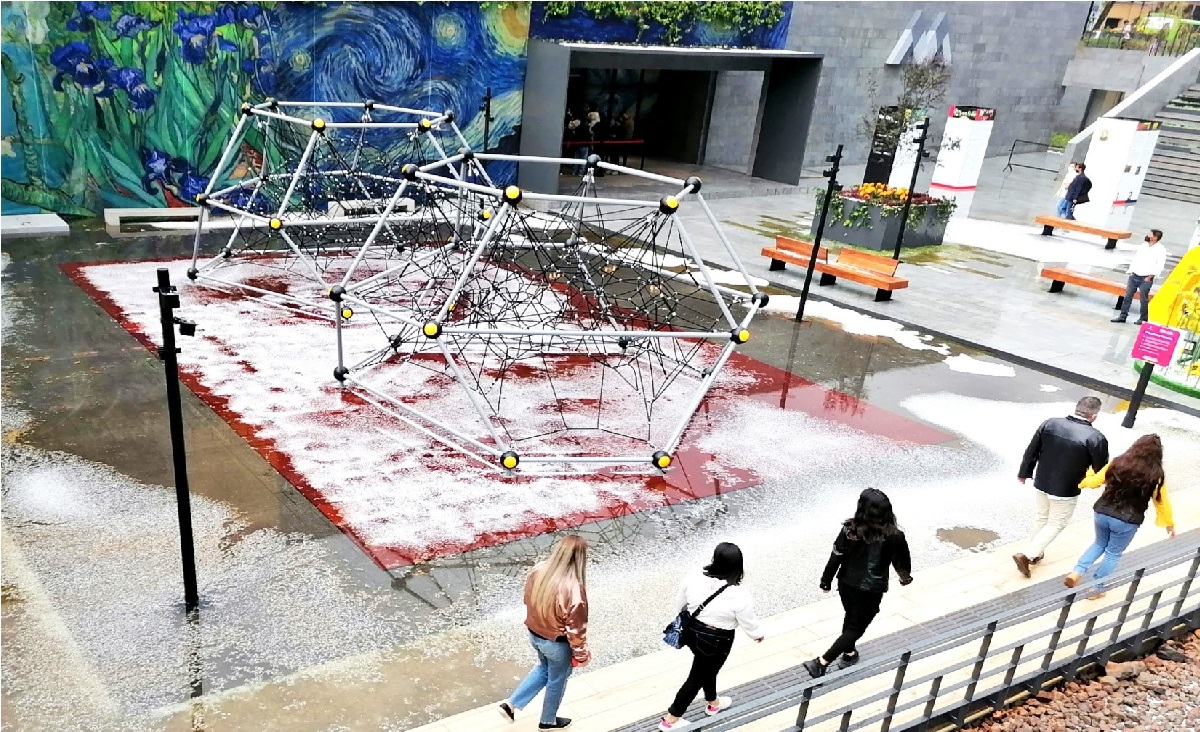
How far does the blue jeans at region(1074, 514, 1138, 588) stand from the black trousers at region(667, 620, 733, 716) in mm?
3586

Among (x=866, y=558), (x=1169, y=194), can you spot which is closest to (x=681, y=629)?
(x=866, y=558)

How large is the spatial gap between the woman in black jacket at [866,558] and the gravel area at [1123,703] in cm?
119

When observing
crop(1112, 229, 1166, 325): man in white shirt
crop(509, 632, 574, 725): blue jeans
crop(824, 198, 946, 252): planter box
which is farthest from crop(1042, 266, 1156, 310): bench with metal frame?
crop(509, 632, 574, 725): blue jeans

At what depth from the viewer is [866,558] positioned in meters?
5.84

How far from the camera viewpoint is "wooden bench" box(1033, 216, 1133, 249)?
22562mm

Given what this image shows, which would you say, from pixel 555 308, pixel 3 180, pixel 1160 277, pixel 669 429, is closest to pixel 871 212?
pixel 1160 277

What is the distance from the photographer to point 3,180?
17.1 metres

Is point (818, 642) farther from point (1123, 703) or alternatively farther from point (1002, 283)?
point (1002, 283)

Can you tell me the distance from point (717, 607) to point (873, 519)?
1.17m

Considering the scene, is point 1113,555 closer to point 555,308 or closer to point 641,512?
point 641,512

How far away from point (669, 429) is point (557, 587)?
5.79m

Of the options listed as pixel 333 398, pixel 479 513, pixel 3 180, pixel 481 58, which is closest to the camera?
pixel 479 513

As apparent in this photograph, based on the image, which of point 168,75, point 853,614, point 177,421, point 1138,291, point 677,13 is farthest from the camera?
point 677,13

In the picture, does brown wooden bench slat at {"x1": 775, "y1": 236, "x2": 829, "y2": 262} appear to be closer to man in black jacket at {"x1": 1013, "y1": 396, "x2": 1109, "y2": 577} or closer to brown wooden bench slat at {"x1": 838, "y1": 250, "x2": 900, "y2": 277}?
brown wooden bench slat at {"x1": 838, "y1": 250, "x2": 900, "y2": 277}
